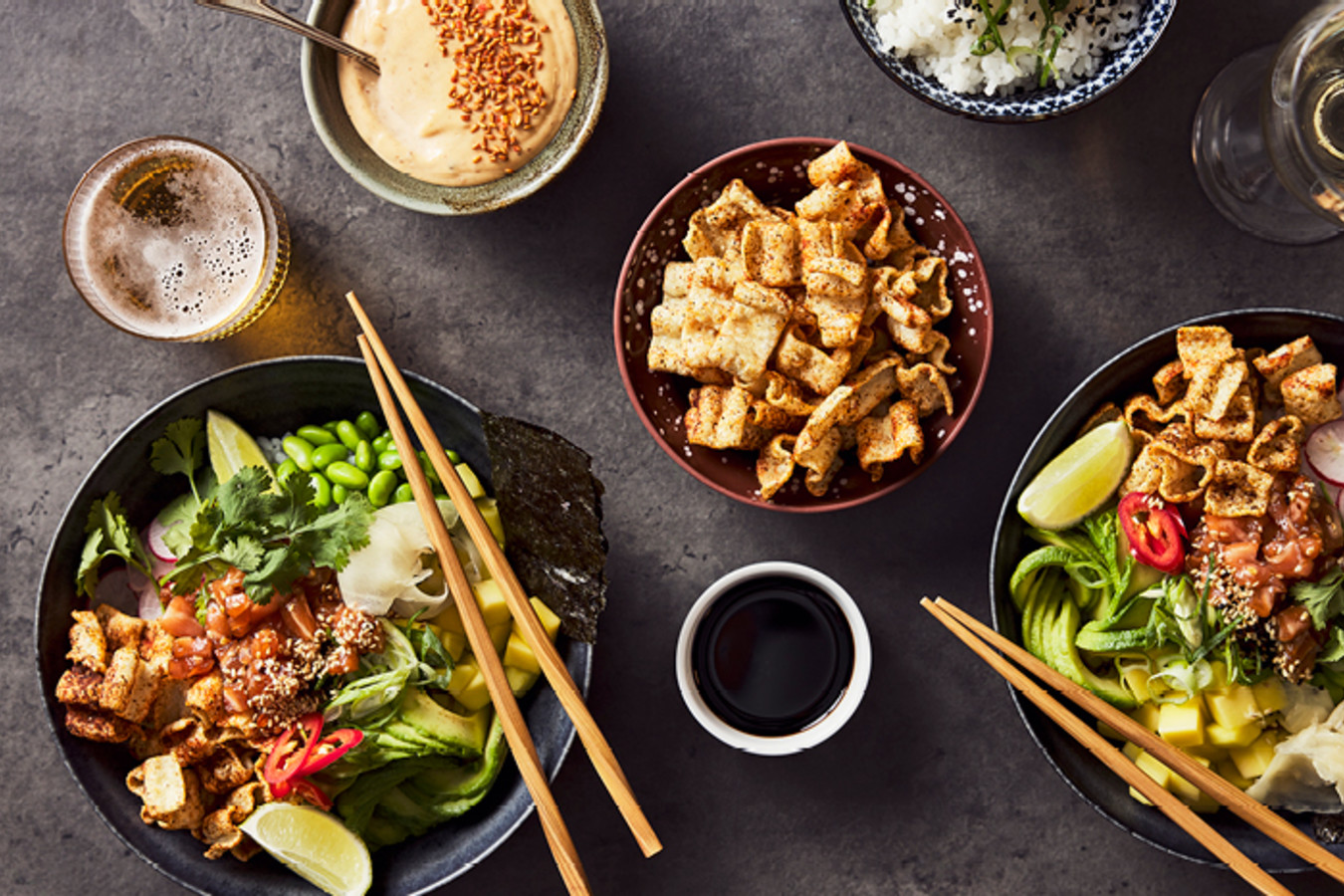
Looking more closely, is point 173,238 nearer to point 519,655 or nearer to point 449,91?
point 449,91

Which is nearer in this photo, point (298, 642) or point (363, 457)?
point (298, 642)

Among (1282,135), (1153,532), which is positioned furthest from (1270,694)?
(1282,135)

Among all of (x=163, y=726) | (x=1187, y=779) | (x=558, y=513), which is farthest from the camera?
(x=163, y=726)

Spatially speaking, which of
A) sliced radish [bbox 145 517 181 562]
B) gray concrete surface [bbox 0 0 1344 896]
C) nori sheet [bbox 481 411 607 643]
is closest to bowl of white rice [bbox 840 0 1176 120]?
gray concrete surface [bbox 0 0 1344 896]

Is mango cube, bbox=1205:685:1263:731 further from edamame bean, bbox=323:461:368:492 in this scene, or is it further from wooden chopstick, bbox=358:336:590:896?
edamame bean, bbox=323:461:368:492

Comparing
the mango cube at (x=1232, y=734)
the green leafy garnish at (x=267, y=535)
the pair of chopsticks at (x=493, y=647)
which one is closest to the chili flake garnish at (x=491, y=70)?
the pair of chopsticks at (x=493, y=647)

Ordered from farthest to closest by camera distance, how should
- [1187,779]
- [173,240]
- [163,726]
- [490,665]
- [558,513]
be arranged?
1. [173,240]
2. [163,726]
3. [558,513]
4. [490,665]
5. [1187,779]
